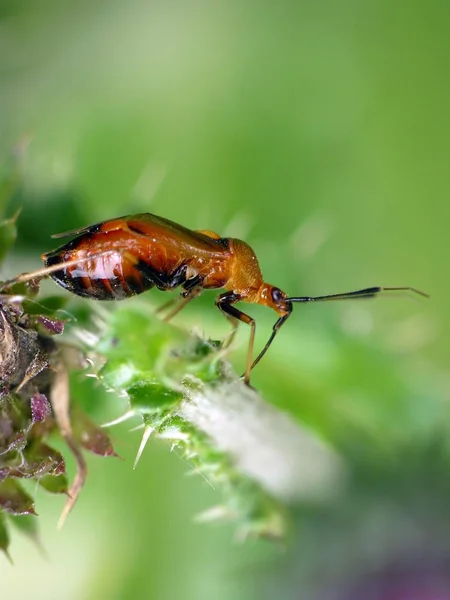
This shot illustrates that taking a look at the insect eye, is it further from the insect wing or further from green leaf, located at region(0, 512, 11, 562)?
green leaf, located at region(0, 512, 11, 562)

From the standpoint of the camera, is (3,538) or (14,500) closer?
(14,500)

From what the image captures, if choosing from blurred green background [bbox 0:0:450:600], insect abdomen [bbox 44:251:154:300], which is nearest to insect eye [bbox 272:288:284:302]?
insect abdomen [bbox 44:251:154:300]

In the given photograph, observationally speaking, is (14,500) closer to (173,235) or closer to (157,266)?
(157,266)

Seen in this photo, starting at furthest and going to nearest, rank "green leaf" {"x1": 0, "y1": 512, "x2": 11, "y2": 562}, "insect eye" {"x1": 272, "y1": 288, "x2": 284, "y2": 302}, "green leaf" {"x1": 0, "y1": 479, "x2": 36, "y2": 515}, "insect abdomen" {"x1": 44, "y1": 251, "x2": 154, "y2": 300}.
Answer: "insect eye" {"x1": 272, "y1": 288, "x2": 284, "y2": 302}
"insect abdomen" {"x1": 44, "y1": 251, "x2": 154, "y2": 300}
"green leaf" {"x1": 0, "y1": 512, "x2": 11, "y2": 562}
"green leaf" {"x1": 0, "y1": 479, "x2": 36, "y2": 515}

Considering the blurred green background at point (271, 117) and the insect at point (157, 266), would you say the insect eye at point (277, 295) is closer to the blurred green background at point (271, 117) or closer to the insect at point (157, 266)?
the insect at point (157, 266)

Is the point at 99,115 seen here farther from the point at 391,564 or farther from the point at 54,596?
the point at 391,564

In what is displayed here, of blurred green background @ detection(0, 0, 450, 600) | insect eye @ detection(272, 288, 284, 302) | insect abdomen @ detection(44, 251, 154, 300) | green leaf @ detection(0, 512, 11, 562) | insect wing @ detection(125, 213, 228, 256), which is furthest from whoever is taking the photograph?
blurred green background @ detection(0, 0, 450, 600)

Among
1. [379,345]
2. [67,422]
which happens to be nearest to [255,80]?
[379,345]

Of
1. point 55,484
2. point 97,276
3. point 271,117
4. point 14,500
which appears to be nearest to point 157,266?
point 97,276
